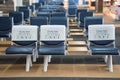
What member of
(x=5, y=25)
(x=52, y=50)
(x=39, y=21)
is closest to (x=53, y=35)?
(x=52, y=50)

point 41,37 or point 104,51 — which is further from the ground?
point 41,37

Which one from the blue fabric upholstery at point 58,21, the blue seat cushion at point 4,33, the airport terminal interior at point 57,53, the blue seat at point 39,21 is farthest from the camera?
the blue seat cushion at point 4,33

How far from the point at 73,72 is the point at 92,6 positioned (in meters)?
18.7

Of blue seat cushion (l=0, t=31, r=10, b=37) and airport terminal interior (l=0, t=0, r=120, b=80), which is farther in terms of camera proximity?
blue seat cushion (l=0, t=31, r=10, b=37)

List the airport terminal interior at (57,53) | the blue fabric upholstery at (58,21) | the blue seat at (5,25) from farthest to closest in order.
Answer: the blue seat at (5,25) < the blue fabric upholstery at (58,21) < the airport terminal interior at (57,53)

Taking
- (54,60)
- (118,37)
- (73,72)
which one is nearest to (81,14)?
(118,37)

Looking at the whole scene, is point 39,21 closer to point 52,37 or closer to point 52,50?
point 52,37

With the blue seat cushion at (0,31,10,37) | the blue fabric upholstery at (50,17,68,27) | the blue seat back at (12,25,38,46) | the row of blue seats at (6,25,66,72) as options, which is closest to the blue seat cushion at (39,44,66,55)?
the row of blue seats at (6,25,66,72)

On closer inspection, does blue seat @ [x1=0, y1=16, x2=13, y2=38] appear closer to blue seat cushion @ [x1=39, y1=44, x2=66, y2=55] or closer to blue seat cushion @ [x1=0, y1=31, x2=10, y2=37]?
blue seat cushion @ [x1=0, y1=31, x2=10, y2=37]

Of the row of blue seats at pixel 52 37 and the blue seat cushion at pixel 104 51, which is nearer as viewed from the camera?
the blue seat cushion at pixel 104 51

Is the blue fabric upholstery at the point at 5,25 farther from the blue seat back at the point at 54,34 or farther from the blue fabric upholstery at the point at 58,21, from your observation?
the blue seat back at the point at 54,34

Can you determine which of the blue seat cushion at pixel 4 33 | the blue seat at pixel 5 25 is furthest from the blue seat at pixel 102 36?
the blue seat at pixel 5 25

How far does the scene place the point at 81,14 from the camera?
1055 centimetres

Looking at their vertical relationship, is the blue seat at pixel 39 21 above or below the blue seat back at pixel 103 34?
above
